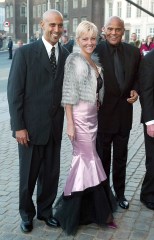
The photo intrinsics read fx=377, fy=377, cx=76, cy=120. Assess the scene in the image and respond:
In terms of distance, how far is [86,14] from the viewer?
68.6 metres

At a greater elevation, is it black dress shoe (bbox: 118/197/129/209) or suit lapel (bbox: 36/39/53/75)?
suit lapel (bbox: 36/39/53/75)

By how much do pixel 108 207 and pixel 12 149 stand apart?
3.29 m

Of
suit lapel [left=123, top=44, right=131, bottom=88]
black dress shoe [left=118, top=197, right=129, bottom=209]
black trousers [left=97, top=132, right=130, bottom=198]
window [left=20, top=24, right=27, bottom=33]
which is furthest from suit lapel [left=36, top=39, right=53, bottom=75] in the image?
window [left=20, top=24, right=27, bottom=33]

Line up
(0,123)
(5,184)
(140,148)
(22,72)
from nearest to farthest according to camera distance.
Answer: (22,72) < (5,184) < (140,148) < (0,123)

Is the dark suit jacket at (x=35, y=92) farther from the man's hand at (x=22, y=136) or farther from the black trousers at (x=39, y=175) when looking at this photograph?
the black trousers at (x=39, y=175)

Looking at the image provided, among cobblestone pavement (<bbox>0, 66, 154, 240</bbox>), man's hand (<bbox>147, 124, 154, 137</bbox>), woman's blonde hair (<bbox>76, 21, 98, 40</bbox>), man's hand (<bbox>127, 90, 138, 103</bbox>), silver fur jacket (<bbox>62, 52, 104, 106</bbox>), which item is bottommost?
cobblestone pavement (<bbox>0, 66, 154, 240</bbox>)

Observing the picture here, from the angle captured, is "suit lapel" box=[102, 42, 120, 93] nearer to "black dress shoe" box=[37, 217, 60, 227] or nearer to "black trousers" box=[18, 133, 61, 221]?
"black trousers" box=[18, 133, 61, 221]

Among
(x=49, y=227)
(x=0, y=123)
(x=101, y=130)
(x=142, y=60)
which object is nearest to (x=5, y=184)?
(x=49, y=227)

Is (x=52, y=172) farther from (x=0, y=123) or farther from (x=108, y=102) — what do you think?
(x=0, y=123)

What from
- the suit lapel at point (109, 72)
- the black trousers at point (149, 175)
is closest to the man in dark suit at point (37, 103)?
the suit lapel at point (109, 72)

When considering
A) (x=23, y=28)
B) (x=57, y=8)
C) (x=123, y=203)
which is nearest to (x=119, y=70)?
(x=123, y=203)

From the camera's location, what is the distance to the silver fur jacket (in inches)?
135

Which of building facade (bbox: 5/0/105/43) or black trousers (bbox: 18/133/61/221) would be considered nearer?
black trousers (bbox: 18/133/61/221)

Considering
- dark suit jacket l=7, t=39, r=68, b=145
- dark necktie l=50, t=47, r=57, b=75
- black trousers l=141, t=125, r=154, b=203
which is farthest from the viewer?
black trousers l=141, t=125, r=154, b=203
